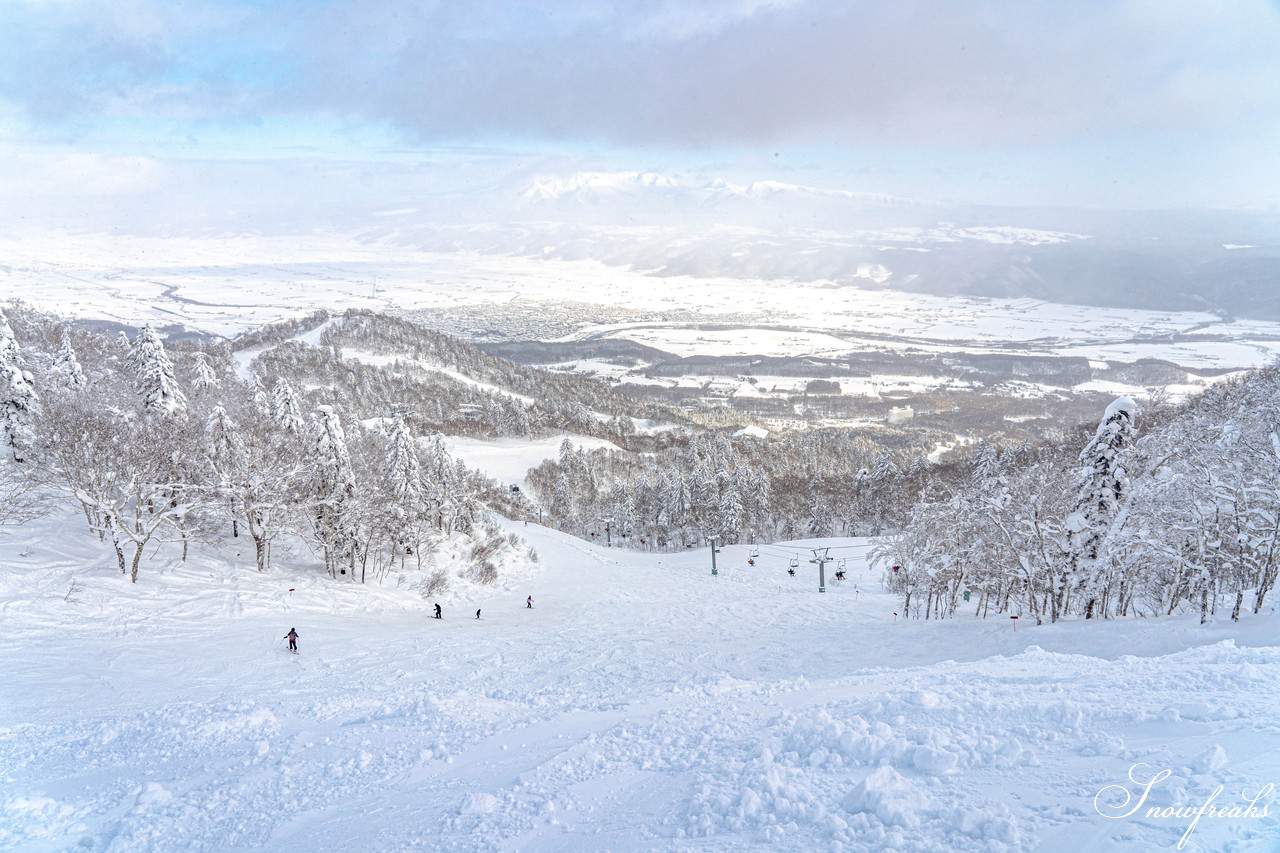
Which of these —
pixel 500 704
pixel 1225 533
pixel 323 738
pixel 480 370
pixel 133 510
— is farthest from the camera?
pixel 480 370

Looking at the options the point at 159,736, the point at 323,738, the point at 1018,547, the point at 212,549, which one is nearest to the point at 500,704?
the point at 323,738

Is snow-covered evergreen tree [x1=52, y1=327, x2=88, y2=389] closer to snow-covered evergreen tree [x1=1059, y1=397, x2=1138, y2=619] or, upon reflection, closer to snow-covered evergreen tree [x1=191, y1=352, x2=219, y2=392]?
snow-covered evergreen tree [x1=191, y1=352, x2=219, y2=392]

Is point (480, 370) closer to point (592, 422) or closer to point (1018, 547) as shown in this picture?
point (592, 422)

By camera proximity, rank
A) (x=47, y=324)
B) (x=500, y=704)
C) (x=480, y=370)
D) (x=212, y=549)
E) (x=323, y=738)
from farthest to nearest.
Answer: (x=480, y=370) → (x=47, y=324) → (x=212, y=549) → (x=500, y=704) → (x=323, y=738)

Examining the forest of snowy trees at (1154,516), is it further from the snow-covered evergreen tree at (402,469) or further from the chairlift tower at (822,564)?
the snow-covered evergreen tree at (402,469)

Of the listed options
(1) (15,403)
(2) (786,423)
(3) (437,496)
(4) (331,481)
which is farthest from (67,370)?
(2) (786,423)

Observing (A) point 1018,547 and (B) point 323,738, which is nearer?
(B) point 323,738

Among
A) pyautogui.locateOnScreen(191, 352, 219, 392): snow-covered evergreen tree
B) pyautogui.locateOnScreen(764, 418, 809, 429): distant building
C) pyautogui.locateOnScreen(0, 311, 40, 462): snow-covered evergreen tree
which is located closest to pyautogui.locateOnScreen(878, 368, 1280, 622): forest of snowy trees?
pyautogui.locateOnScreen(0, 311, 40, 462): snow-covered evergreen tree

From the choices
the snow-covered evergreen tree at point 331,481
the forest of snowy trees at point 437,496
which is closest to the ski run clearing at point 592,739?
the forest of snowy trees at point 437,496
